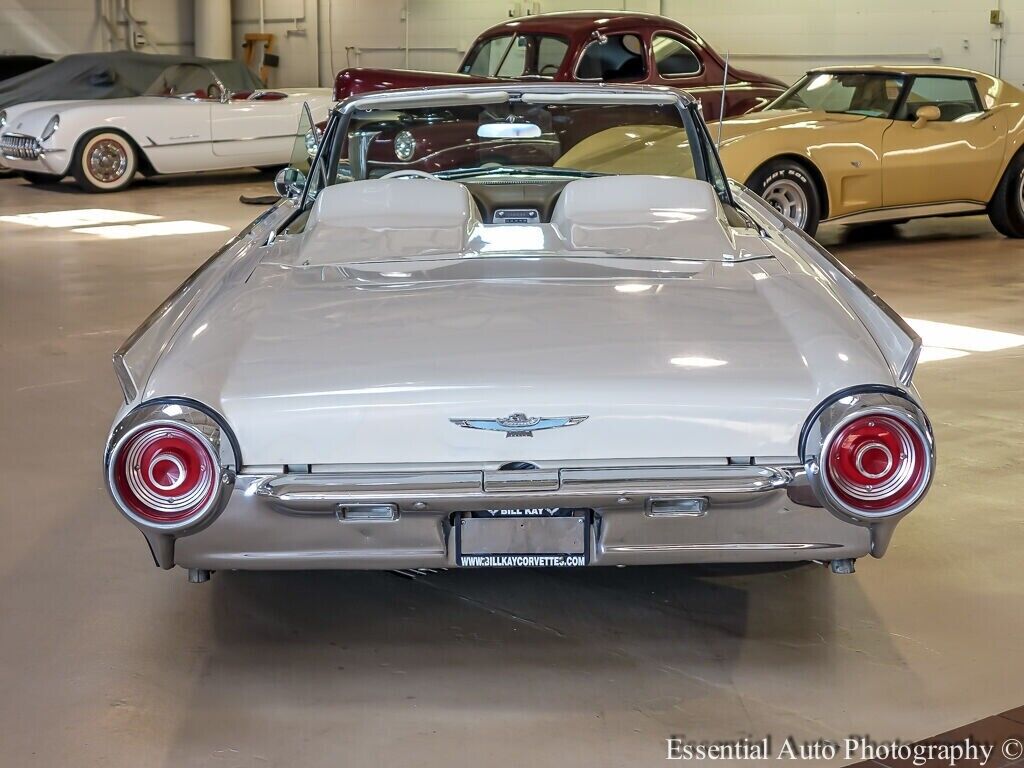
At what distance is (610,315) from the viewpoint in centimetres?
268

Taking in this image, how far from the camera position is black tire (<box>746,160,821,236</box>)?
7.68 m

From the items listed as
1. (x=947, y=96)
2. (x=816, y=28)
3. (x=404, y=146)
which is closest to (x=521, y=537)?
(x=404, y=146)

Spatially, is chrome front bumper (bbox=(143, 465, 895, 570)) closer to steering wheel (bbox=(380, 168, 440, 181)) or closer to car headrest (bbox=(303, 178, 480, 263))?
car headrest (bbox=(303, 178, 480, 263))

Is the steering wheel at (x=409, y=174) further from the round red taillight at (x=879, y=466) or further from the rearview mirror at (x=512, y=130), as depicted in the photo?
the round red taillight at (x=879, y=466)

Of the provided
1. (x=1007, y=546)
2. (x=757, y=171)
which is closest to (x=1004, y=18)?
(x=757, y=171)

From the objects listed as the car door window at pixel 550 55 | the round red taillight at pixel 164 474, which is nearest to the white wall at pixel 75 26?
the car door window at pixel 550 55

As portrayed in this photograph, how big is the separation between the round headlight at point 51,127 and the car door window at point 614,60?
4.53 metres

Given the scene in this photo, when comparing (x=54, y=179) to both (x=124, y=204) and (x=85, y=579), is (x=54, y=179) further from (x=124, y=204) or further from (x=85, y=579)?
(x=85, y=579)

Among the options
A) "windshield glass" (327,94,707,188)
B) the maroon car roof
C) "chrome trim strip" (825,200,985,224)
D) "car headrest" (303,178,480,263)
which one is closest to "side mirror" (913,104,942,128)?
"chrome trim strip" (825,200,985,224)

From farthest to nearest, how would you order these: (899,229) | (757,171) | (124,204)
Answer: (124,204)
(899,229)
(757,171)

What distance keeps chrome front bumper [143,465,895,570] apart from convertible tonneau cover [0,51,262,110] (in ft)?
33.5

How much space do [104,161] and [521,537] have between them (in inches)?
385

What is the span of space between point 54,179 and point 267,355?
10.9m

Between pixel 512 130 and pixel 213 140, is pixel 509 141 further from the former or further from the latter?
pixel 213 140
